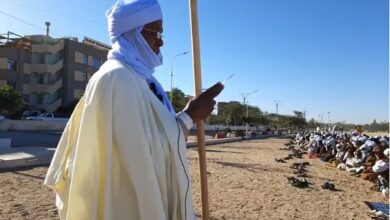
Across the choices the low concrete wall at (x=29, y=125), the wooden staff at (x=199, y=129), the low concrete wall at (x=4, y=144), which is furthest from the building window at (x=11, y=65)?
the wooden staff at (x=199, y=129)

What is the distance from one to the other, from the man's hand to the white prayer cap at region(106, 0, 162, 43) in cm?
43

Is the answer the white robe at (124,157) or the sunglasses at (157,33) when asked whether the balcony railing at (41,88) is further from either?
the white robe at (124,157)

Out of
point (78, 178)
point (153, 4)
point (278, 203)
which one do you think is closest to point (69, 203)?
point (78, 178)

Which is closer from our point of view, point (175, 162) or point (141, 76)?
point (175, 162)

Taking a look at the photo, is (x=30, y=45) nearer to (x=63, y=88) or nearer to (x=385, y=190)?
(x=63, y=88)

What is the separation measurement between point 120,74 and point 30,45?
199ft

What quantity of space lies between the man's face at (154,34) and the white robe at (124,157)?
26 centimetres

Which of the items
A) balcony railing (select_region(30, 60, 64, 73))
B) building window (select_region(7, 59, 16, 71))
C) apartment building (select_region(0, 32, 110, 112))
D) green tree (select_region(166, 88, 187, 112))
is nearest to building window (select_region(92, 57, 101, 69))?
apartment building (select_region(0, 32, 110, 112))

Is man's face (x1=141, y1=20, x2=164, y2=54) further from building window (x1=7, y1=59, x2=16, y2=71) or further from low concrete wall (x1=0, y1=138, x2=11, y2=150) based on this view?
building window (x1=7, y1=59, x2=16, y2=71)

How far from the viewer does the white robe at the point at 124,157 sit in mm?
1717

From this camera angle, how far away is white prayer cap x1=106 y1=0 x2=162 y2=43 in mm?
1967

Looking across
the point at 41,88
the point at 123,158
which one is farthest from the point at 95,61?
the point at 123,158

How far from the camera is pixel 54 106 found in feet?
186

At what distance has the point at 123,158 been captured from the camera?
68.3 inches
